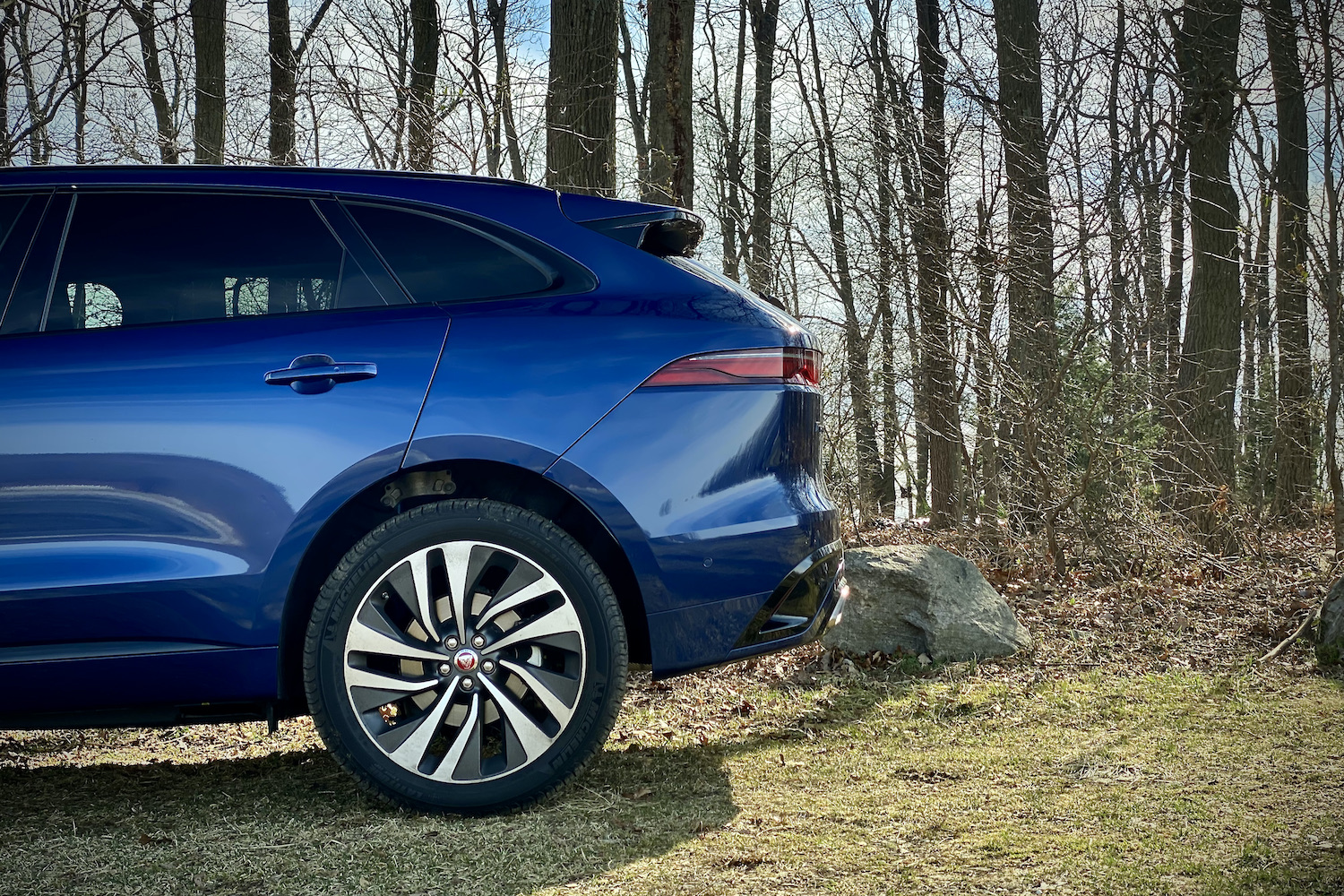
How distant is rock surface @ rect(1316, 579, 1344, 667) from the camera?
5070mm

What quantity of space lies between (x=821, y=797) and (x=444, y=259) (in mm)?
2075

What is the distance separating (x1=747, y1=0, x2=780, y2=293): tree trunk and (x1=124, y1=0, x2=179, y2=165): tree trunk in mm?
5371

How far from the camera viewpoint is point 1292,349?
11.1 meters

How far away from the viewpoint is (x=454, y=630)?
10.3 ft

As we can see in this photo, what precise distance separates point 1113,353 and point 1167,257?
2668 mm

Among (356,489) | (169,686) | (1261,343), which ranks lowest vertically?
(169,686)

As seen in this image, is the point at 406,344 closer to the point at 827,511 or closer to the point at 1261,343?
the point at 827,511

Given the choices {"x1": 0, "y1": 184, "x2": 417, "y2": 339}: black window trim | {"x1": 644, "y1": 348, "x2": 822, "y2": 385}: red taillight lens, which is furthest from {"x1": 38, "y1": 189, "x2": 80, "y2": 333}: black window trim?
{"x1": 644, "y1": 348, "x2": 822, "y2": 385}: red taillight lens

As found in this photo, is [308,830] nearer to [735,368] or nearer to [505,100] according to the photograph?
[735,368]

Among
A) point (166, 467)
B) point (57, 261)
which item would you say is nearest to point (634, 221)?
point (166, 467)

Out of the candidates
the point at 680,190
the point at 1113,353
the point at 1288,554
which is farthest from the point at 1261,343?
the point at 680,190

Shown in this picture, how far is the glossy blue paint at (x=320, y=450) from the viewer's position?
2984mm

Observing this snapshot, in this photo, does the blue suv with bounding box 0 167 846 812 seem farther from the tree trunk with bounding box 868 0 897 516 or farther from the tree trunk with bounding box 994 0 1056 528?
the tree trunk with bounding box 868 0 897 516

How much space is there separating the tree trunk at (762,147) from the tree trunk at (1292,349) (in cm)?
465
